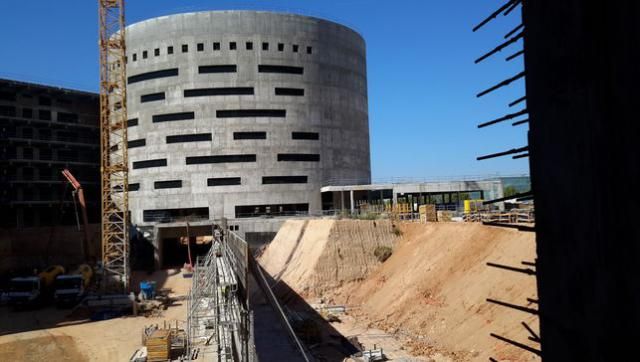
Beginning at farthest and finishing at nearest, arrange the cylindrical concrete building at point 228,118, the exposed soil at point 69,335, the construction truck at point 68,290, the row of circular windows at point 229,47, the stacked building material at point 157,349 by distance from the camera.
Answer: the row of circular windows at point 229,47
the cylindrical concrete building at point 228,118
the construction truck at point 68,290
the exposed soil at point 69,335
the stacked building material at point 157,349

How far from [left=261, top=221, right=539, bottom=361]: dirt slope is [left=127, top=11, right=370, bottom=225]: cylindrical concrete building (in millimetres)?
28427

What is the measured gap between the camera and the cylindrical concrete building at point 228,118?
6731 cm

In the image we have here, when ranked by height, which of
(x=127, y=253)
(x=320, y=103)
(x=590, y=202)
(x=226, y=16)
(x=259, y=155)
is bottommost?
(x=127, y=253)

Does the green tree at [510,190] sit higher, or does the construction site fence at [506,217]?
the green tree at [510,190]

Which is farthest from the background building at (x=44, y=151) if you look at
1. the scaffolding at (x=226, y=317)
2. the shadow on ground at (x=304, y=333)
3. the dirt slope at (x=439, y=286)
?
the shadow on ground at (x=304, y=333)

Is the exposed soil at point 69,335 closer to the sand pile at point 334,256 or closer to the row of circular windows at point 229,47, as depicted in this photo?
the sand pile at point 334,256

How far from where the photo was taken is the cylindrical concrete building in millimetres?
67312

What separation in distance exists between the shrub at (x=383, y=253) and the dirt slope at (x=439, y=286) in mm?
599

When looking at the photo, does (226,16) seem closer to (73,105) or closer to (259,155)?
(259,155)

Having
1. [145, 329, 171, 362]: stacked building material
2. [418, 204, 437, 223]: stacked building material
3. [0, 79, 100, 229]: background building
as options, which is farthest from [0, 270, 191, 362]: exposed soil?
[0, 79, 100, 229]: background building

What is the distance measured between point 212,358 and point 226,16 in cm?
5514

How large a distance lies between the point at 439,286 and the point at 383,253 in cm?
939

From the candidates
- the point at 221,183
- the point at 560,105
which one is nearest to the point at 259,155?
the point at 221,183

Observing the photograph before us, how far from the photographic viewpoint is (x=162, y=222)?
64.8 m
